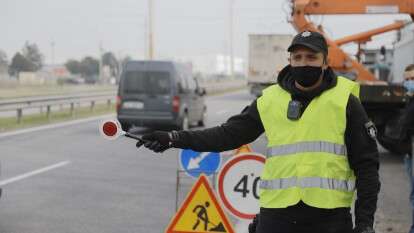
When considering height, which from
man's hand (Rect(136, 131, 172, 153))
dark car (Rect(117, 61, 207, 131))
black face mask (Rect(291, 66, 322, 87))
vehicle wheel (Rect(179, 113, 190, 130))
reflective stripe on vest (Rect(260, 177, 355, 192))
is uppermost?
black face mask (Rect(291, 66, 322, 87))

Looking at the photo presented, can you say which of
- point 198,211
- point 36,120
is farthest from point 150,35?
point 198,211

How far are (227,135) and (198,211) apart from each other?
196cm

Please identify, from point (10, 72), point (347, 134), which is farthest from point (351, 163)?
point (10, 72)

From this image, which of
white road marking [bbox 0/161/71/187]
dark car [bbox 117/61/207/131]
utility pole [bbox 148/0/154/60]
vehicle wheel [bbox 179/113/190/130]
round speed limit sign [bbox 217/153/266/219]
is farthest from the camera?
utility pole [bbox 148/0/154/60]

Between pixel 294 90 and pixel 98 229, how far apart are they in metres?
4.86

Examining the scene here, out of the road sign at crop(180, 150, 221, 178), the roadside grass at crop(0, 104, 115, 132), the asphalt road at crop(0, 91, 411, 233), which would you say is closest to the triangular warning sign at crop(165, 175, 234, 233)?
the asphalt road at crop(0, 91, 411, 233)

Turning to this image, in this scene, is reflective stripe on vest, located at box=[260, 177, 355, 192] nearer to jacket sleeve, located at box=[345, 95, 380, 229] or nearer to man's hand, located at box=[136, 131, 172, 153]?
jacket sleeve, located at box=[345, 95, 380, 229]

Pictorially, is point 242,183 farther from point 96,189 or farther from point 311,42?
point 96,189

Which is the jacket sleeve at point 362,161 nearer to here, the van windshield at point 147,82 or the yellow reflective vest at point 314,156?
the yellow reflective vest at point 314,156

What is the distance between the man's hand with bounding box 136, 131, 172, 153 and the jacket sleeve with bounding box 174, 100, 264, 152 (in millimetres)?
49

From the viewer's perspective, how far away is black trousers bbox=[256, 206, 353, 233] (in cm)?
366

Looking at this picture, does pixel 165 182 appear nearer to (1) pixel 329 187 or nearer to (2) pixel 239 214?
(2) pixel 239 214

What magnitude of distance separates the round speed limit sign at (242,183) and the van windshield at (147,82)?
559 inches

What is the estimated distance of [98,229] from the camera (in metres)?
8.18
